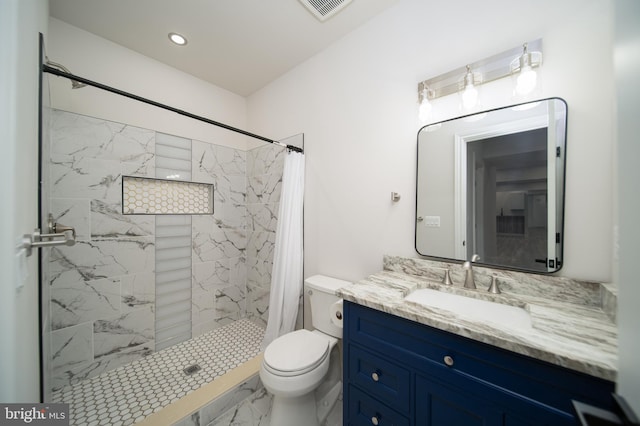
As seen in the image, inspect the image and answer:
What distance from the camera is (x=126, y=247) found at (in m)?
1.88

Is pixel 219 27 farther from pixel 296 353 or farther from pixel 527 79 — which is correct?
pixel 296 353

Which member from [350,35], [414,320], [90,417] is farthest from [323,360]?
[350,35]

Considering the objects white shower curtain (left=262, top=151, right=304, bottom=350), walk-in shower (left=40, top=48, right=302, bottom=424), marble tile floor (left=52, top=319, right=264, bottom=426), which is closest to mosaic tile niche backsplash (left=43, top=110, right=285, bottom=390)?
walk-in shower (left=40, top=48, right=302, bottom=424)

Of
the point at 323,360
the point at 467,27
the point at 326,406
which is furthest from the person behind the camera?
the point at 326,406

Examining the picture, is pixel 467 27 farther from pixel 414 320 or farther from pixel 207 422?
pixel 207 422

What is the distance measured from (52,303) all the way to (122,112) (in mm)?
1553

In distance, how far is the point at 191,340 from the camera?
2191 mm

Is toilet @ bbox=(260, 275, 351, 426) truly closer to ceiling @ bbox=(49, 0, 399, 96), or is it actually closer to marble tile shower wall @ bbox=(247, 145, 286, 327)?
marble tile shower wall @ bbox=(247, 145, 286, 327)

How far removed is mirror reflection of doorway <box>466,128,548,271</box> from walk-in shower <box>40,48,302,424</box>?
145cm

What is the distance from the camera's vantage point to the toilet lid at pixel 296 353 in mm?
1251

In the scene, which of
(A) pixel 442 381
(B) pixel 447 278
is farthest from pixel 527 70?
(A) pixel 442 381

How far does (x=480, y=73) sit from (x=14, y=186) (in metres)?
1.94

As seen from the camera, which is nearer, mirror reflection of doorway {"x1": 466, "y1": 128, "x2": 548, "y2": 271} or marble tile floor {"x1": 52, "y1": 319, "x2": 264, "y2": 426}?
mirror reflection of doorway {"x1": 466, "y1": 128, "x2": 548, "y2": 271}

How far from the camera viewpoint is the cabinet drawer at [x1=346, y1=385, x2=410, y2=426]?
3.25 feet
